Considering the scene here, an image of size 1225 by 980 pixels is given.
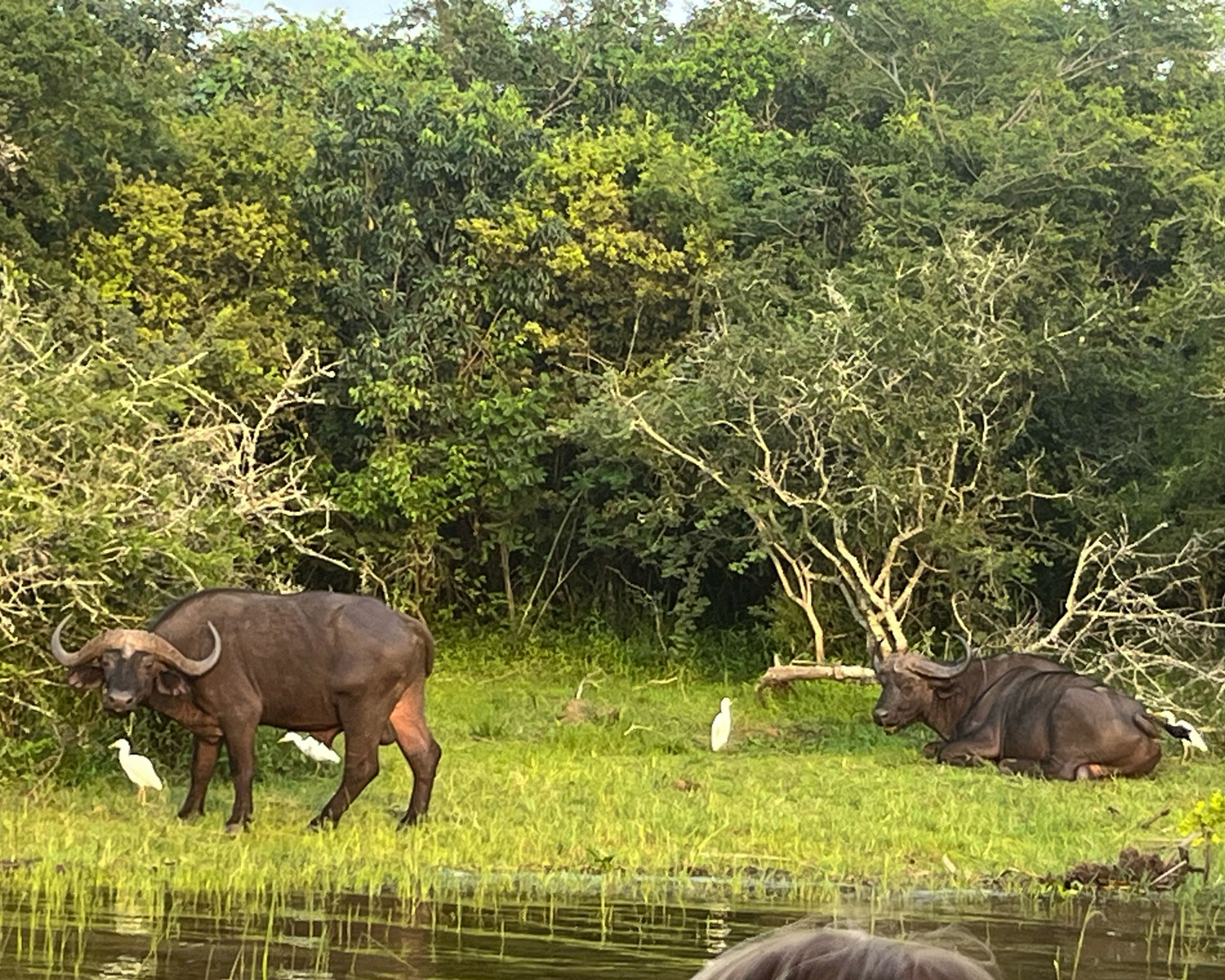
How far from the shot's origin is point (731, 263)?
68.0ft

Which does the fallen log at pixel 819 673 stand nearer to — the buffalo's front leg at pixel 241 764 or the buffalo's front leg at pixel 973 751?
the buffalo's front leg at pixel 973 751

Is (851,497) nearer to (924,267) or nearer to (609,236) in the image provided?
(924,267)

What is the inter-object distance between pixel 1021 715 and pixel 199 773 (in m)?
5.64

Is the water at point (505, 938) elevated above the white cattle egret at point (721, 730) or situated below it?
above

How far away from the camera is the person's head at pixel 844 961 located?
4.79 feet

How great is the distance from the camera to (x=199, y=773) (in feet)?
33.8

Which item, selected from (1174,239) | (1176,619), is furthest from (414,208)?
(1176,619)

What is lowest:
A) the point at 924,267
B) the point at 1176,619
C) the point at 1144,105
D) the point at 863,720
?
the point at 863,720

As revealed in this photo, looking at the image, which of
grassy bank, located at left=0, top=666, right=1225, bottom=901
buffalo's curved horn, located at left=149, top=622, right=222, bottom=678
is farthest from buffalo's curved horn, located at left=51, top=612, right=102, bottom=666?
grassy bank, located at left=0, top=666, right=1225, bottom=901

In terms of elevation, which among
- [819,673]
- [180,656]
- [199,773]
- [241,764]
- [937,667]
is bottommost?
[199,773]

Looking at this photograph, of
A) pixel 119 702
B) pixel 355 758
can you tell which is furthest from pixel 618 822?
pixel 119 702

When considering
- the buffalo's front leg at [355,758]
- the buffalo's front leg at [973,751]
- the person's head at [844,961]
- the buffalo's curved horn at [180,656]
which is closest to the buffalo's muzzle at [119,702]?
the buffalo's curved horn at [180,656]

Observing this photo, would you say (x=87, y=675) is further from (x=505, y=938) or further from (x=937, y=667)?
(x=937, y=667)

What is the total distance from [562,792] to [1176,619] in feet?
18.9
